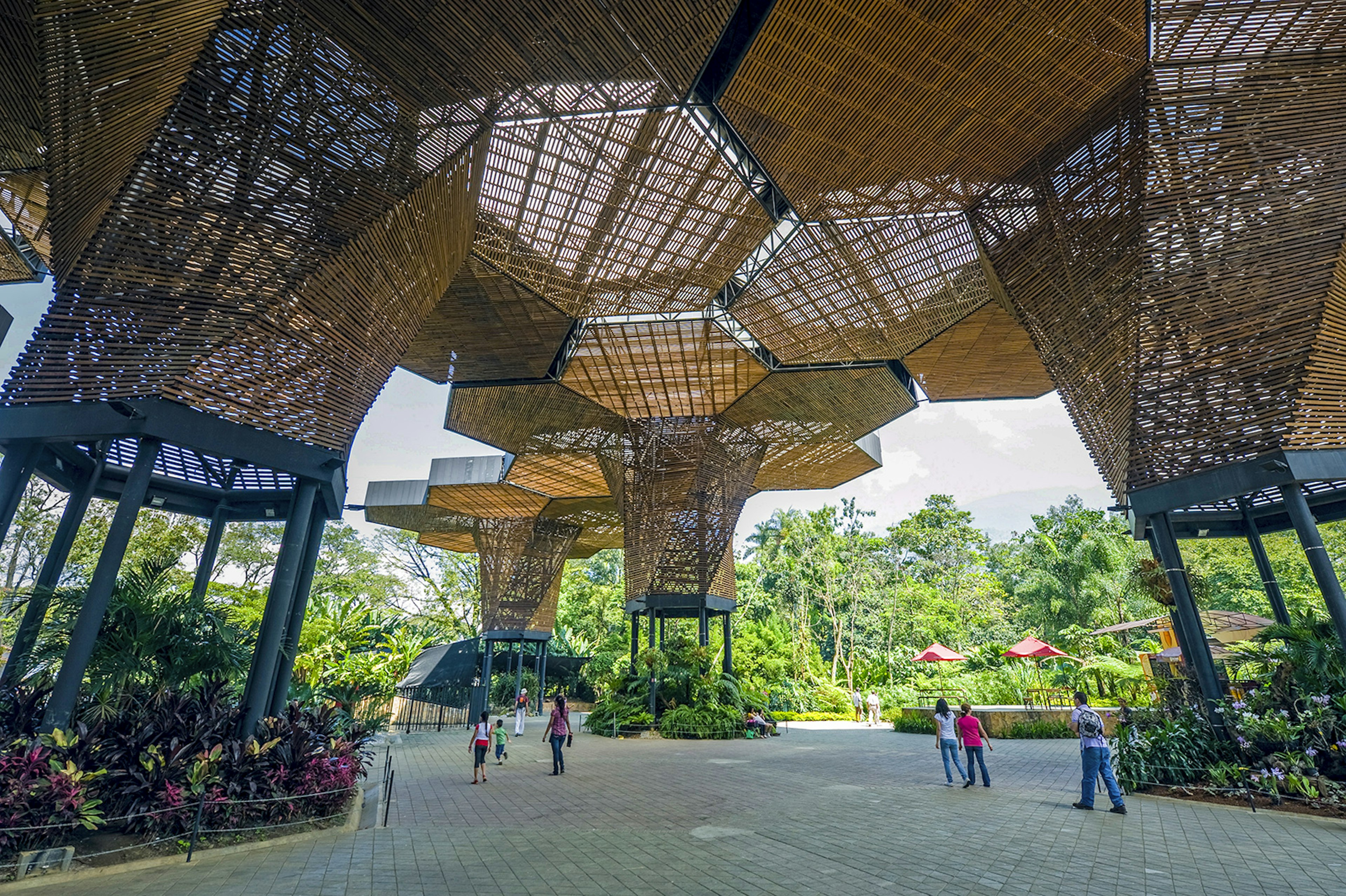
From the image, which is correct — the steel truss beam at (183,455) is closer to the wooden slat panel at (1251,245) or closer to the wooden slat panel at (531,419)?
the wooden slat panel at (531,419)

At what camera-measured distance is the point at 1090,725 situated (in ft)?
23.2

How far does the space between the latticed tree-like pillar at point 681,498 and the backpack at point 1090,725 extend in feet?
40.3

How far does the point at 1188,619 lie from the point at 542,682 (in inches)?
927

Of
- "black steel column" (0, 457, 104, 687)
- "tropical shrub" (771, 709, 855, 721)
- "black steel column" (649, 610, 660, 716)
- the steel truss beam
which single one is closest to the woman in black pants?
the steel truss beam

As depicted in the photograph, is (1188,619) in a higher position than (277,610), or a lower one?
higher

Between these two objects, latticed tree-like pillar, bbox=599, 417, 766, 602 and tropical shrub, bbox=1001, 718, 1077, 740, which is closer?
tropical shrub, bbox=1001, 718, 1077, 740

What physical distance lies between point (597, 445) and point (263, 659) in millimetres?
14071

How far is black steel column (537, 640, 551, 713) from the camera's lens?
26281 mm

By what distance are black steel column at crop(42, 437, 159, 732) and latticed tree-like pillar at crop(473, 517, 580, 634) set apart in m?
19.0

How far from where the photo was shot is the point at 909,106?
8641 millimetres

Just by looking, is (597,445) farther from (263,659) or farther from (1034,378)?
(263,659)

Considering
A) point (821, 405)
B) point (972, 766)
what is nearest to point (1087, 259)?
point (972, 766)

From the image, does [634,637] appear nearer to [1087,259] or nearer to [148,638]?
[148,638]

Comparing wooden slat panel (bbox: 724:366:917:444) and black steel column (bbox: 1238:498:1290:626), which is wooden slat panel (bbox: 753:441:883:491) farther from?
black steel column (bbox: 1238:498:1290:626)
